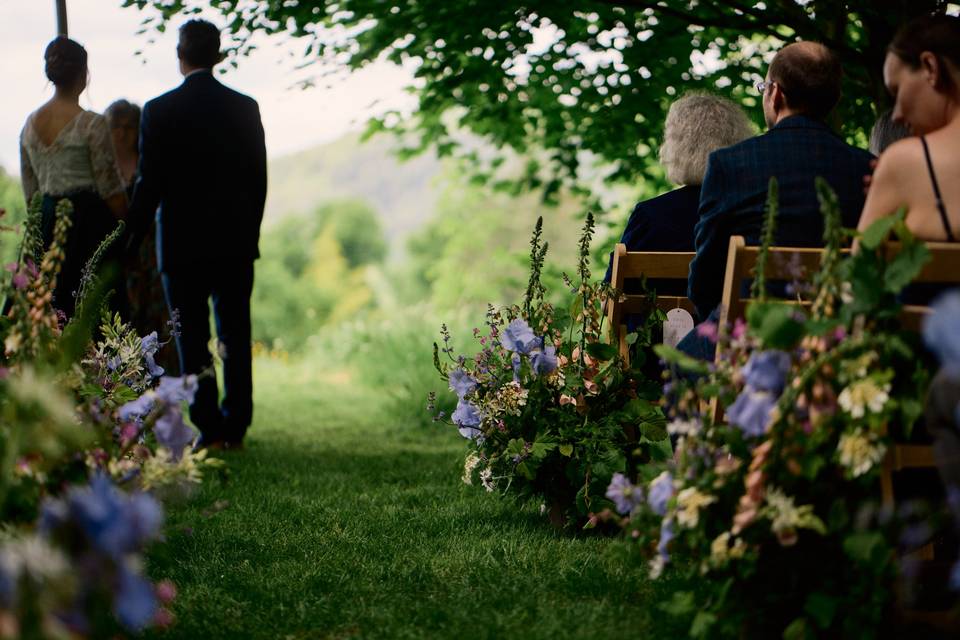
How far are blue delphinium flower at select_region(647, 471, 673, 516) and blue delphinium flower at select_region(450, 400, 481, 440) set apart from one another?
4.87ft

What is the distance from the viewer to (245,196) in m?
6.06

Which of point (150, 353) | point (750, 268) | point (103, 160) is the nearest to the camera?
point (750, 268)

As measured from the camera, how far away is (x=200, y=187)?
235 inches

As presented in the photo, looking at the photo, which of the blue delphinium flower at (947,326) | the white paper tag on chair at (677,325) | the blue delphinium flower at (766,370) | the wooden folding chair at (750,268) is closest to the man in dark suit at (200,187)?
the white paper tag on chair at (677,325)

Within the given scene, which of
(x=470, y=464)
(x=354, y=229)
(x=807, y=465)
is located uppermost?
(x=807, y=465)

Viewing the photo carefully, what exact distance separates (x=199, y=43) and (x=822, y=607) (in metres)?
4.79

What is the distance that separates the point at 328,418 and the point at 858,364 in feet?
24.6

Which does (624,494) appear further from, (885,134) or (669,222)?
(885,134)

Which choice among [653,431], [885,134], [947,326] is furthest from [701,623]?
[885,134]

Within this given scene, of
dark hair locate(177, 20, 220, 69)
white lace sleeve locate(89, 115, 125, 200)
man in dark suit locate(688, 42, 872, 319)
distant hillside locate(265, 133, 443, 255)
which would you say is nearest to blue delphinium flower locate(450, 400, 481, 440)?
man in dark suit locate(688, 42, 872, 319)

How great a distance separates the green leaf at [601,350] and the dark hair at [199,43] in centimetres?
325

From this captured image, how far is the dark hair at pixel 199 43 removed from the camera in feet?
19.5

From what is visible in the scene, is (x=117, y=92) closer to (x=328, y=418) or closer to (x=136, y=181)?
(x=136, y=181)

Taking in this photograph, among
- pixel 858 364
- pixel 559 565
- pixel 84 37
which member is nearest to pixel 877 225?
pixel 858 364
